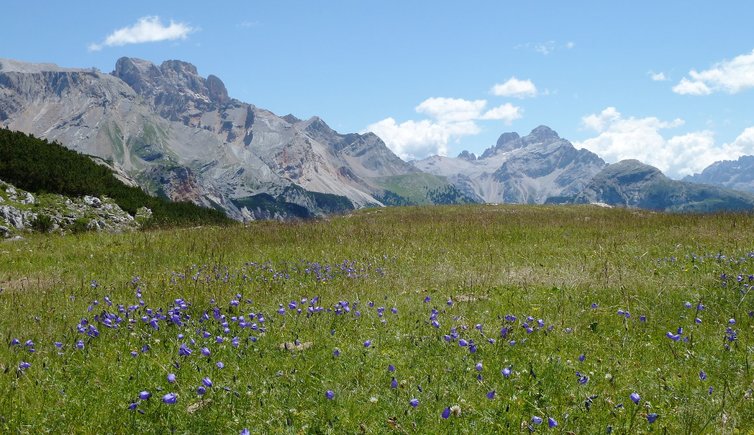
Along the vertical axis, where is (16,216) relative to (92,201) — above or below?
below

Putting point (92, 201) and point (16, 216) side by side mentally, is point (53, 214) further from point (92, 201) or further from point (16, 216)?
point (92, 201)

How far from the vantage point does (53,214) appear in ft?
76.7

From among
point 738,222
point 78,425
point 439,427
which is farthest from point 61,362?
point 738,222

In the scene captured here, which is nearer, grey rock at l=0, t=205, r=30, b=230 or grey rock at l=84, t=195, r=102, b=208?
Answer: grey rock at l=0, t=205, r=30, b=230

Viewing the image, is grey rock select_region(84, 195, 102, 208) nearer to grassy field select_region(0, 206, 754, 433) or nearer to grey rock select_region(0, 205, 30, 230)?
grey rock select_region(0, 205, 30, 230)

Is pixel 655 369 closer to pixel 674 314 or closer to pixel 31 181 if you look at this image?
pixel 674 314

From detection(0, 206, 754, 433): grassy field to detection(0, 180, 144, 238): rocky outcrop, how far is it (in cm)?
1097

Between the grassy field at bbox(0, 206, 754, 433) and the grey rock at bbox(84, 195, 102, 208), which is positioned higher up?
the grey rock at bbox(84, 195, 102, 208)

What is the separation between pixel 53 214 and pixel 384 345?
2321cm

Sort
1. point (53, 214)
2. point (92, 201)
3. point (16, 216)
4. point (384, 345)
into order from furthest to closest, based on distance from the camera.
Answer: point (92, 201), point (53, 214), point (16, 216), point (384, 345)

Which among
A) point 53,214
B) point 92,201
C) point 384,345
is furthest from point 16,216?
point 384,345

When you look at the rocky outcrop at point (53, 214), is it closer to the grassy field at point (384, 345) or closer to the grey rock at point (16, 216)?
the grey rock at point (16, 216)

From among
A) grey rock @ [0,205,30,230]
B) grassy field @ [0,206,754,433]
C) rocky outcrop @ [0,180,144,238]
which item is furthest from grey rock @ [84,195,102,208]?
grassy field @ [0,206,754,433]

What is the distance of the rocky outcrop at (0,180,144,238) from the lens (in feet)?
70.3
